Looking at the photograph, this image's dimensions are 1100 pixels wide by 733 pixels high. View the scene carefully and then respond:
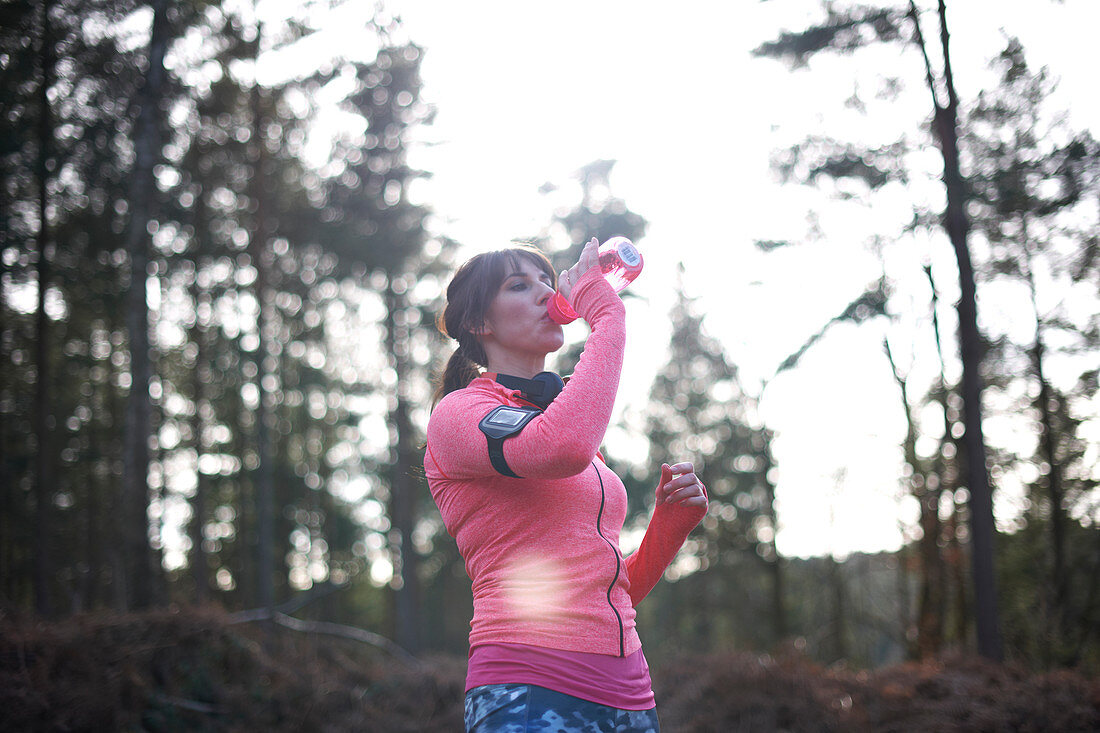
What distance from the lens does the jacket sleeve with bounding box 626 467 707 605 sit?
2.10 meters

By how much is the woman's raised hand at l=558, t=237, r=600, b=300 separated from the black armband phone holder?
0.39 m

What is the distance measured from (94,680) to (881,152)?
11.6 m

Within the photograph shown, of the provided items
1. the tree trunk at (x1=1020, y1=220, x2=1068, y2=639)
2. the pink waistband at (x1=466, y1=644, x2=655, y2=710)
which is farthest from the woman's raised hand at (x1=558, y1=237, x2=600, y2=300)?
the tree trunk at (x1=1020, y1=220, x2=1068, y2=639)

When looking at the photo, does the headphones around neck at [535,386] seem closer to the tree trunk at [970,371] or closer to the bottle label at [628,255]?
the bottle label at [628,255]

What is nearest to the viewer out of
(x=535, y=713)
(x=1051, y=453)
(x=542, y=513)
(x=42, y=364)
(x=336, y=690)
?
(x=535, y=713)

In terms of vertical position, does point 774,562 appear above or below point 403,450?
below

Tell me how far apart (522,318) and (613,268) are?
0.88ft

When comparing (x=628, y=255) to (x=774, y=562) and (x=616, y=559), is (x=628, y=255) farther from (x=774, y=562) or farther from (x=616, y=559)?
(x=774, y=562)

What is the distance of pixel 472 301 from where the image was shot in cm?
209

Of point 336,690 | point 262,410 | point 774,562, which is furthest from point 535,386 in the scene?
point 774,562

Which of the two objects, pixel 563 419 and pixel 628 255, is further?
pixel 628 255

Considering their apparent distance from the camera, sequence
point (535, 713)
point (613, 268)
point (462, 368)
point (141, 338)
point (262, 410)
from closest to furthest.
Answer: point (535, 713) → point (613, 268) → point (462, 368) → point (141, 338) → point (262, 410)

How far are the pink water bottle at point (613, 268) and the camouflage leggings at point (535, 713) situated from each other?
874mm

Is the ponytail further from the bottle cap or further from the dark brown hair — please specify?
the bottle cap
